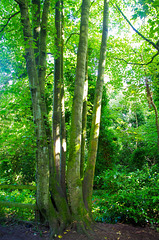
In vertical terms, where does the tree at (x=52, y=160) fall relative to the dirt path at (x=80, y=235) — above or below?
above

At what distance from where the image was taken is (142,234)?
3.19 m

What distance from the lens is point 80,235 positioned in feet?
9.39

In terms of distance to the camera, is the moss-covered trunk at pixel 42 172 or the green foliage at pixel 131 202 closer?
the moss-covered trunk at pixel 42 172

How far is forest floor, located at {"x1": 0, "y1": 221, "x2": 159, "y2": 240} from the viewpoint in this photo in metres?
2.85

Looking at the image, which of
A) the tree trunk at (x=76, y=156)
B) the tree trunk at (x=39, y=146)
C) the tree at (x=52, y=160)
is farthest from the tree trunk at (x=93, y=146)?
the tree trunk at (x=39, y=146)

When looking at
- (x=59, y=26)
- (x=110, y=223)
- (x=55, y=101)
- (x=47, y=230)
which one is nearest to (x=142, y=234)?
(x=110, y=223)

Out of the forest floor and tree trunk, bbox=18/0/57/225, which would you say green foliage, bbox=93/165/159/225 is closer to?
the forest floor

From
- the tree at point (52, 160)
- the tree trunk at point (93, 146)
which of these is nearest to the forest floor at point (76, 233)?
the tree at point (52, 160)

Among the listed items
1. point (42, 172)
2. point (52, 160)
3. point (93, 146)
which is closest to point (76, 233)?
point (42, 172)

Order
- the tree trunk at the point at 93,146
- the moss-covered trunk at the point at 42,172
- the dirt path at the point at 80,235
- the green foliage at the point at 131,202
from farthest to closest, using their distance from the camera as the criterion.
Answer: the green foliage at the point at 131,202, the tree trunk at the point at 93,146, the moss-covered trunk at the point at 42,172, the dirt path at the point at 80,235

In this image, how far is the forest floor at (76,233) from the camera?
2852 millimetres

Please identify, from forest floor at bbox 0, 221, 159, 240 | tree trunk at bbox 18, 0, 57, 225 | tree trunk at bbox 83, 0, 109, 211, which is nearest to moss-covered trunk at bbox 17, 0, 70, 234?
tree trunk at bbox 18, 0, 57, 225

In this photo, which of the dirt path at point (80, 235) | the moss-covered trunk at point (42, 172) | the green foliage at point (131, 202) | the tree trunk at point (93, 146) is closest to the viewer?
the dirt path at point (80, 235)

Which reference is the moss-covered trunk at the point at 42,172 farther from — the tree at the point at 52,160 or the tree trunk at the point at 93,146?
the tree trunk at the point at 93,146
